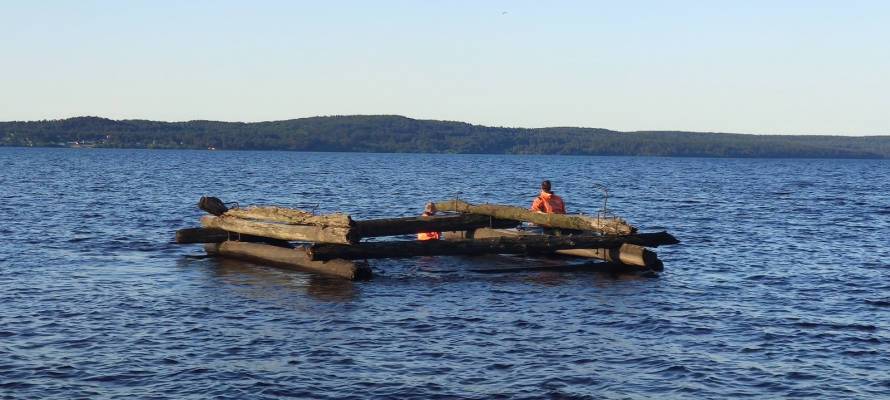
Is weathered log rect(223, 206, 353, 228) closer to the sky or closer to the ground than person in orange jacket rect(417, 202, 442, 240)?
closer to the sky

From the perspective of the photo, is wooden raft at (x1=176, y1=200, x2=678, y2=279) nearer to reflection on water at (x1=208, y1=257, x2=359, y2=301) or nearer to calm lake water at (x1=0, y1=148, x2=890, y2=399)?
reflection on water at (x1=208, y1=257, x2=359, y2=301)

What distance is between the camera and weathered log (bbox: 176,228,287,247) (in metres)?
27.7

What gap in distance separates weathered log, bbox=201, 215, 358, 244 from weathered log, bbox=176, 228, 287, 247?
20 cm

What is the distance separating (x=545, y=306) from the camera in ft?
68.1

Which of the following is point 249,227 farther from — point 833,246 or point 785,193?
point 785,193

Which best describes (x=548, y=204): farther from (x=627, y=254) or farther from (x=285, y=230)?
(x=285, y=230)

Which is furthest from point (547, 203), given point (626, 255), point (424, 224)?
point (626, 255)

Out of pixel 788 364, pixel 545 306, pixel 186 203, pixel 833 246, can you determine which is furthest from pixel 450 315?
pixel 186 203

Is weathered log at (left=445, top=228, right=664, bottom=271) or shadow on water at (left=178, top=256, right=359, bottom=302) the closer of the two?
shadow on water at (left=178, top=256, right=359, bottom=302)

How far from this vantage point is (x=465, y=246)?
2469cm

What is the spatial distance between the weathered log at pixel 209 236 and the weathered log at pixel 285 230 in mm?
201

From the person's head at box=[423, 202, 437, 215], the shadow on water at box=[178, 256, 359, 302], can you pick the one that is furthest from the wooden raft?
the person's head at box=[423, 202, 437, 215]

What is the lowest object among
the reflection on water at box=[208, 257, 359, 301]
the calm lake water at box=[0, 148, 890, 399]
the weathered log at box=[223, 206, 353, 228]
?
the calm lake water at box=[0, 148, 890, 399]

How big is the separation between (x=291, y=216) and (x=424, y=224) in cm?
353
